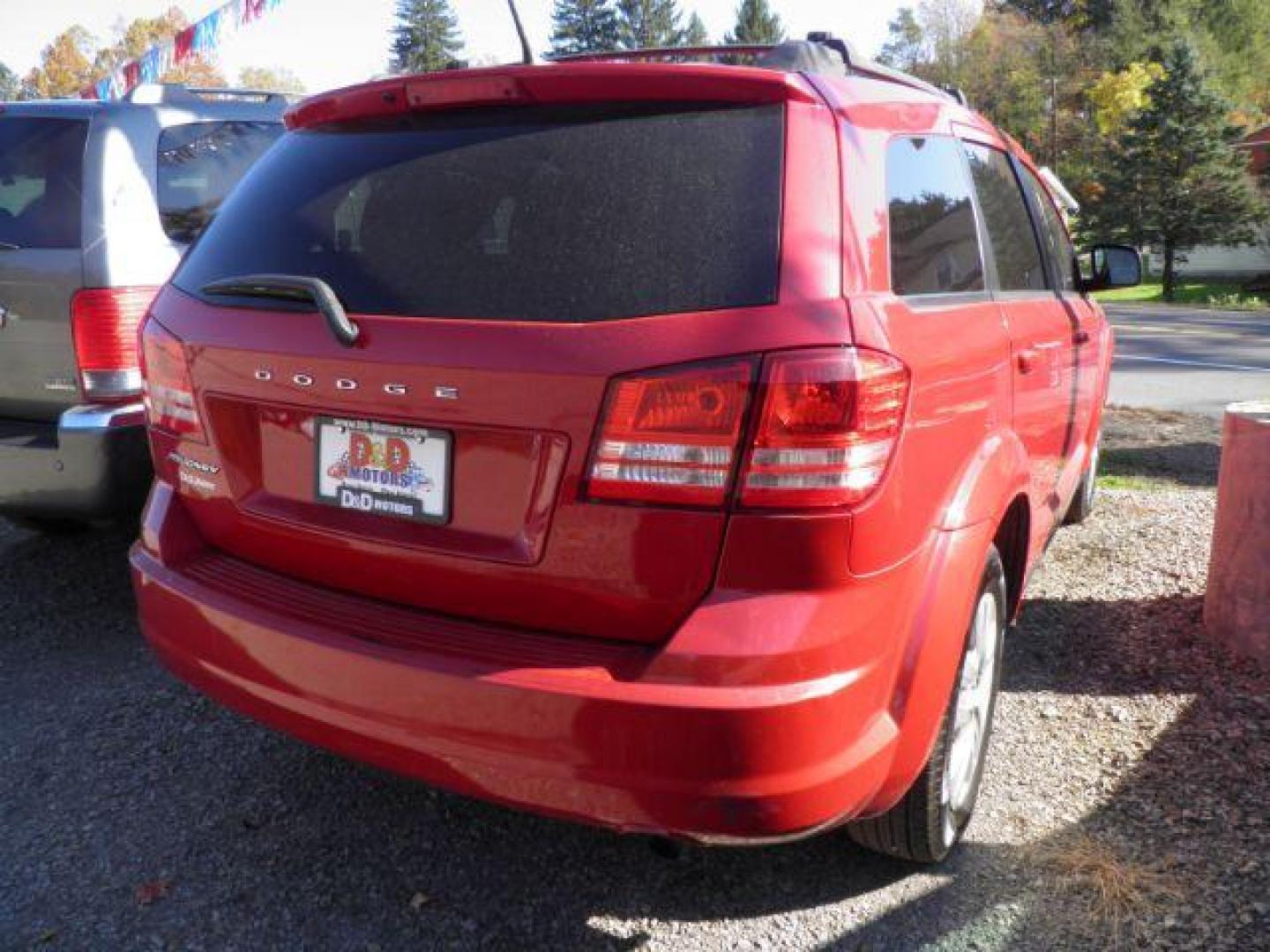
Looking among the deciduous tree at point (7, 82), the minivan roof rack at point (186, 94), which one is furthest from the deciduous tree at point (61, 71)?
the minivan roof rack at point (186, 94)

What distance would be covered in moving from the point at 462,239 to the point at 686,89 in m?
0.53

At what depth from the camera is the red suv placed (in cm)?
186

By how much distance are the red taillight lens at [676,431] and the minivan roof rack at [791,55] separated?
2.84ft

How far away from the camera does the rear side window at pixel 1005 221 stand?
119 inches

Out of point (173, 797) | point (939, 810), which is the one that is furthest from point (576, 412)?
point (173, 797)

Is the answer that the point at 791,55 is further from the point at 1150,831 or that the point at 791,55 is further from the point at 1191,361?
the point at 1191,361

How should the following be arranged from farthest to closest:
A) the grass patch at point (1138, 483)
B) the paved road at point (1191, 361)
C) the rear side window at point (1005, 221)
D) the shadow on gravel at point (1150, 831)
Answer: the paved road at point (1191, 361) < the grass patch at point (1138, 483) < the rear side window at point (1005, 221) < the shadow on gravel at point (1150, 831)

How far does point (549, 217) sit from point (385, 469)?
0.59m

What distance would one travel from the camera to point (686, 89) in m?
2.06

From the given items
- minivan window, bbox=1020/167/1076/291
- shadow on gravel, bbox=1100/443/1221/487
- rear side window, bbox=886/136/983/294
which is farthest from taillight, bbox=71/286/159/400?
shadow on gravel, bbox=1100/443/1221/487

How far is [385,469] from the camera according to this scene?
2137 millimetres

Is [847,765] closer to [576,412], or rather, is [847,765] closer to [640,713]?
[640,713]

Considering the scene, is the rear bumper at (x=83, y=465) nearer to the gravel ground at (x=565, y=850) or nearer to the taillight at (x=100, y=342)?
the taillight at (x=100, y=342)

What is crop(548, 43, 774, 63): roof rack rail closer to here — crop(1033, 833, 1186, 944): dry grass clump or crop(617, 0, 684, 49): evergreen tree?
crop(1033, 833, 1186, 944): dry grass clump
